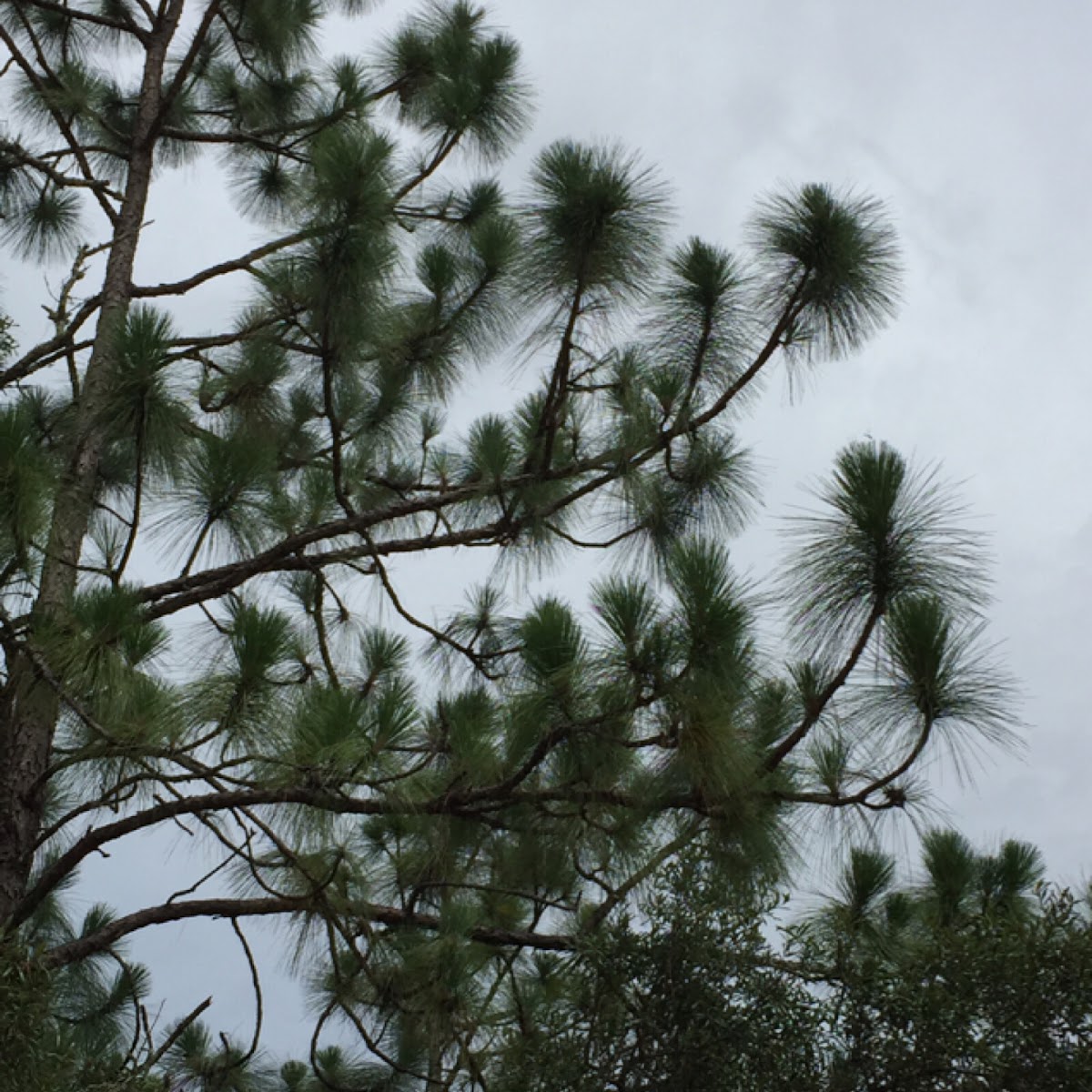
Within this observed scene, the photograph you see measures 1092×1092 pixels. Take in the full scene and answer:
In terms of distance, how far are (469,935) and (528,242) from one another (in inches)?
61.1

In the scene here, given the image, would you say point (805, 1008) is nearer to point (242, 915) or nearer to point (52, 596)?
point (242, 915)

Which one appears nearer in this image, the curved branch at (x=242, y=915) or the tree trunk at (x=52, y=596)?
the curved branch at (x=242, y=915)

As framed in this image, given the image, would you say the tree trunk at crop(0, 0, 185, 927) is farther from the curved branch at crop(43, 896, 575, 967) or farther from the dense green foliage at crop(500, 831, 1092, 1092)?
the dense green foliage at crop(500, 831, 1092, 1092)

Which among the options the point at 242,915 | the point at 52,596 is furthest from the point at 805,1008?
the point at 52,596

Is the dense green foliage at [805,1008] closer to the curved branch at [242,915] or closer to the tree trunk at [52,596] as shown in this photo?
the curved branch at [242,915]

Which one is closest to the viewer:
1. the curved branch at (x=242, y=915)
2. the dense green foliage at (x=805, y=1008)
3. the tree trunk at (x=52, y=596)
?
the dense green foliage at (x=805, y=1008)

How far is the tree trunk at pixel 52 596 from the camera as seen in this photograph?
338cm

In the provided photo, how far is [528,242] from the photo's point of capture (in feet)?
11.4

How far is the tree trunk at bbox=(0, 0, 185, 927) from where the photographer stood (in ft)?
11.1

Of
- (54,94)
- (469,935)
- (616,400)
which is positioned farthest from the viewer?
(54,94)

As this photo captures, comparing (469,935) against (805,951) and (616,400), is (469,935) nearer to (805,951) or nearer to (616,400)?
(805,951)

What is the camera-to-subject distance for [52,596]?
12.4 feet

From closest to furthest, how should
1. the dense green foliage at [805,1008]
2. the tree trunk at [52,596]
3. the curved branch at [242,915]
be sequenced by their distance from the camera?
the dense green foliage at [805,1008] < the curved branch at [242,915] < the tree trunk at [52,596]

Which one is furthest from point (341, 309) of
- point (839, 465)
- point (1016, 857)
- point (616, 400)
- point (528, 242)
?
point (1016, 857)
